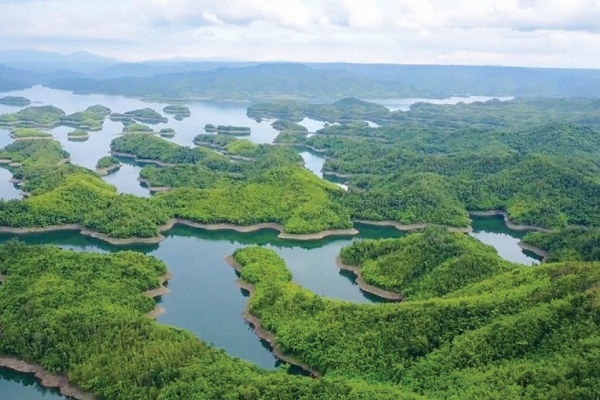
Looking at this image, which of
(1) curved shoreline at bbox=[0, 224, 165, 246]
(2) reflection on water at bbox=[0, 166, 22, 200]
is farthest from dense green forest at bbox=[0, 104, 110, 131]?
(1) curved shoreline at bbox=[0, 224, 165, 246]

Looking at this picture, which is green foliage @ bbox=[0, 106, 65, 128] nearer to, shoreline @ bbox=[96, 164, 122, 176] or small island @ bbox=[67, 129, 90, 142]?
small island @ bbox=[67, 129, 90, 142]

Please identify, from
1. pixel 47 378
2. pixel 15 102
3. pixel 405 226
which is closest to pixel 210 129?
pixel 15 102

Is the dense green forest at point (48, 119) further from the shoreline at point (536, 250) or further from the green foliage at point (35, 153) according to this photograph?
the shoreline at point (536, 250)

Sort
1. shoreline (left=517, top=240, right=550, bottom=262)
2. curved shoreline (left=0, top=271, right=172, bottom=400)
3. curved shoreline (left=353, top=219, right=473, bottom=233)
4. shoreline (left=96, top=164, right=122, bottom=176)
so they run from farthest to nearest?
shoreline (left=96, top=164, right=122, bottom=176) → curved shoreline (left=353, top=219, right=473, bottom=233) → shoreline (left=517, top=240, right=550, bottom=262) → curved shoreline (left=0, top=271, right=172, bottom=400)

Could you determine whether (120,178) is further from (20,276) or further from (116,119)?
(116,119)

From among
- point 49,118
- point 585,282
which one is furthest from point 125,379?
point 49,118

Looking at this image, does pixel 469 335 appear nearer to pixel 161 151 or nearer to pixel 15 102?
pixel 161 151

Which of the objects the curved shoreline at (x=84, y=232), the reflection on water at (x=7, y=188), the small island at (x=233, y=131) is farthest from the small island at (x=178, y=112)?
the curved shoreline at (x=84, y=232)
